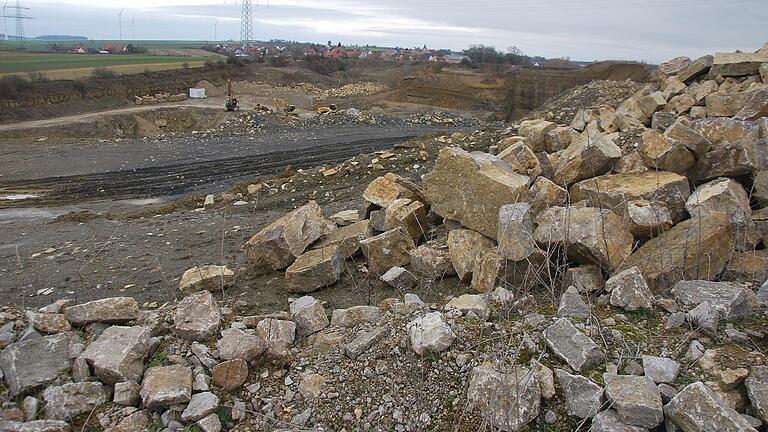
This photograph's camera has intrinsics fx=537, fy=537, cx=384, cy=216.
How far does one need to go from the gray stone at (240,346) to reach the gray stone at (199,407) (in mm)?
278

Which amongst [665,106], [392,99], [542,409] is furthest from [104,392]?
[392,99]

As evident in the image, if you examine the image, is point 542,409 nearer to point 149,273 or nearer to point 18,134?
point 149,273

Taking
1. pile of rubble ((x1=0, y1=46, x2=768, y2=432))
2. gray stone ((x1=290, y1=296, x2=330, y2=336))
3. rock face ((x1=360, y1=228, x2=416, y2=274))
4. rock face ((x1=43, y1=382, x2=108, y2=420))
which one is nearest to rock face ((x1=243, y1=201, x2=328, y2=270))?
rock face ((x1=360, y1=228, x2=416, y2=274))

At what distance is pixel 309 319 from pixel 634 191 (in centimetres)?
294

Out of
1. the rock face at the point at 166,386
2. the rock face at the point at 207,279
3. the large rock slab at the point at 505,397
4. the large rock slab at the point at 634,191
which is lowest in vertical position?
the rock face at the point at 207,279

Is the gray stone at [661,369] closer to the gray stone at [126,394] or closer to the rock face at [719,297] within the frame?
the rock face at [719,297]

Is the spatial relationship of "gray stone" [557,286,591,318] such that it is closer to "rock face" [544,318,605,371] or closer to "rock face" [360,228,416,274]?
"rock face" [544,318,605,371]

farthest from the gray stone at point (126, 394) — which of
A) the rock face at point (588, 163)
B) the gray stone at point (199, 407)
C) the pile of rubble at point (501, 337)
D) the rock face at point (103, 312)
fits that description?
the rock face at point (588, 163)

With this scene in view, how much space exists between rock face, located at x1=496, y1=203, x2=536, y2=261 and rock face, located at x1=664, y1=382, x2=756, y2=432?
168 cm

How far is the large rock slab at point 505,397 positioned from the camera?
2379mm

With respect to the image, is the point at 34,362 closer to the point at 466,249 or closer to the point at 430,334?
the point at 430,334

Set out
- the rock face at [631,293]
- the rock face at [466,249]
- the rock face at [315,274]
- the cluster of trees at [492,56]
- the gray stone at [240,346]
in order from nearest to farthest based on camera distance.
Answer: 1. the gray stone at [240,346]
2. the rock face at [631,293]
3. the rock face at [466,249]
4. the rock face at [315,274]
5. the cluster of trees at [492,56]

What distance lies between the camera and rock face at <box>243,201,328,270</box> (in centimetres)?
593

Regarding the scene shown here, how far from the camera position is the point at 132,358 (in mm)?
2914
